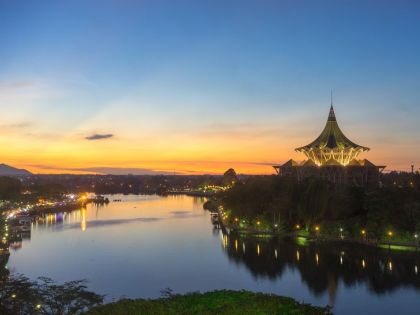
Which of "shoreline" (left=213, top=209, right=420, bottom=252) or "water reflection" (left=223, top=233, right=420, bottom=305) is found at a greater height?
"shoreline" (left=213, top=209, right=420, bottom=252)

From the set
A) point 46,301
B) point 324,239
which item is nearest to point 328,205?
point 324,239

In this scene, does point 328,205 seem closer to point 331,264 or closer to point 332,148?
point 331,264

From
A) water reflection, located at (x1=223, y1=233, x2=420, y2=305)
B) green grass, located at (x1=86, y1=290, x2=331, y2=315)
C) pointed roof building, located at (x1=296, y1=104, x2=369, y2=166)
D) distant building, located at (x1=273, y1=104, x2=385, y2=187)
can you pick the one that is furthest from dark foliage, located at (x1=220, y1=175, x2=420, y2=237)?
green grass, located at (x1=86, y1=290, x2=331, y2=315)

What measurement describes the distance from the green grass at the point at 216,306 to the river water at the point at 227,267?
8389mm

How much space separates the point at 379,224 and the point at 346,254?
12.8 feet

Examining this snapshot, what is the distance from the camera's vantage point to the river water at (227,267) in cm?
1969

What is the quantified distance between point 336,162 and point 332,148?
4.66 feet

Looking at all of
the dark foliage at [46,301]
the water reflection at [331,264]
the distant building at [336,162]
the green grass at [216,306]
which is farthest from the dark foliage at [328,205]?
the green grass at [216,306]

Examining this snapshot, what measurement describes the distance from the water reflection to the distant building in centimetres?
1894

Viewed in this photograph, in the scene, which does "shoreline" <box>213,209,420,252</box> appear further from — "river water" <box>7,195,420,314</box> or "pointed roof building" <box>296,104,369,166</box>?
"pointed roof building" <box>296,104,369,166</box>

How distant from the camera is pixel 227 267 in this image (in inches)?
983

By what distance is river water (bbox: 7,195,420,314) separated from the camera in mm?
19688

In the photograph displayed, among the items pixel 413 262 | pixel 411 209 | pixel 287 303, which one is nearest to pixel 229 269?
pixel 413 262

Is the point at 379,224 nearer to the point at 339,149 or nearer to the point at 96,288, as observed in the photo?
the point at 96,288
